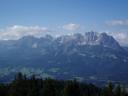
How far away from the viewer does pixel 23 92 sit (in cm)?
13838

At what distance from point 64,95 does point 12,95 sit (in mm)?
28489

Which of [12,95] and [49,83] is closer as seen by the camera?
[12,95]

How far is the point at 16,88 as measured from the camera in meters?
144

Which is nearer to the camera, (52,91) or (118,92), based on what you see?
(52,91)

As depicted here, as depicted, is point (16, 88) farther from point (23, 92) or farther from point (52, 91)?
point (52, 91)

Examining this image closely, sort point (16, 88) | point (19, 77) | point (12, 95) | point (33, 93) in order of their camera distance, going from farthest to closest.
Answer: point (19, 77)
point (16, 88)
point (33, 93)
point (12, 95)

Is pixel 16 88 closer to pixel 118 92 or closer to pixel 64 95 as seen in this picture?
pixel 64 95

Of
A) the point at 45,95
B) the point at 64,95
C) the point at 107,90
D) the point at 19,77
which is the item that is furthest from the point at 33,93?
the point at 107,90

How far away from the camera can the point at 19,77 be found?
515ft

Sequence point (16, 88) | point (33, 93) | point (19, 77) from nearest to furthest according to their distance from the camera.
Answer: point (33, 93)
point (16, 88)
point (19, 77)

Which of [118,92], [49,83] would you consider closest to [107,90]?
[118,92]

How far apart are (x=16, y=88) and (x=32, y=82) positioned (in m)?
15.2

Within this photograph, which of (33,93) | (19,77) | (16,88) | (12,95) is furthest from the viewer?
(19,77)

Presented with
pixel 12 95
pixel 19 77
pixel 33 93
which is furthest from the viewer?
pixel 19 77
